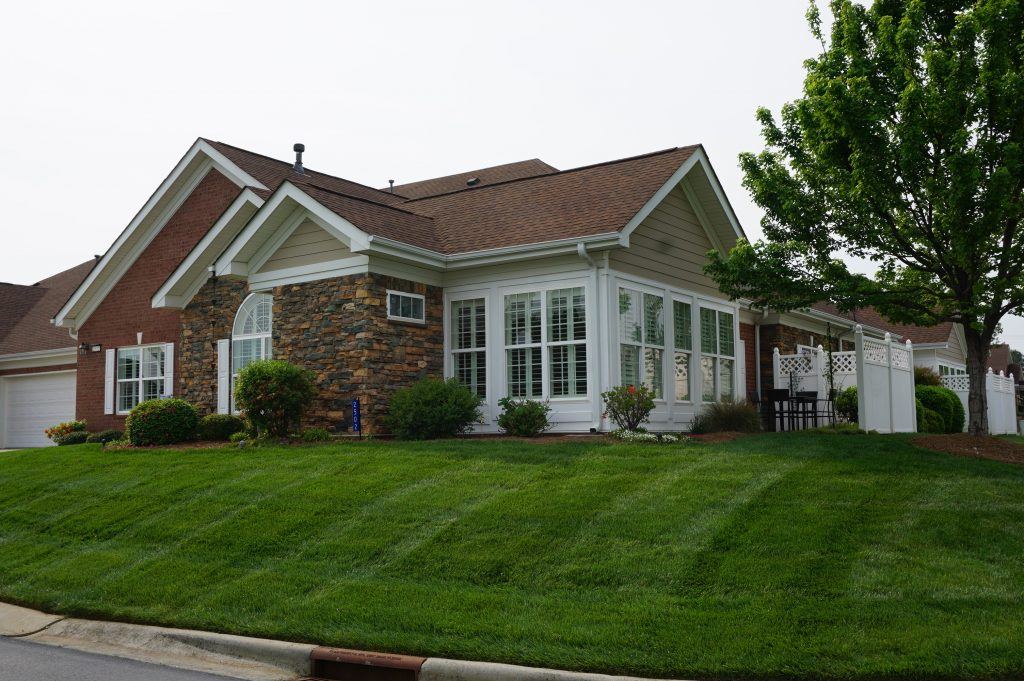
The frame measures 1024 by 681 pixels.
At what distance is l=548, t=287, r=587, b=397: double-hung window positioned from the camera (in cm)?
1520

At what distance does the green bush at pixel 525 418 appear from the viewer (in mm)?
14804

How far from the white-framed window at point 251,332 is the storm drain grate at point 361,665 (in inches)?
443

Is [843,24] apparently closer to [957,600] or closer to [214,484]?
[957,600]

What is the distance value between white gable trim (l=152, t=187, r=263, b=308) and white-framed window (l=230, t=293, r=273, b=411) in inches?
48.7

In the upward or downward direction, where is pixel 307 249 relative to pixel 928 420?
upward

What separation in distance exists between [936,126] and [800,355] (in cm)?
1043

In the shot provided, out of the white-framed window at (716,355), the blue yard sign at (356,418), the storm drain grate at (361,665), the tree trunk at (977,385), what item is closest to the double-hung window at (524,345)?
the blue yard sign at (356,418)

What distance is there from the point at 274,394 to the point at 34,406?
16.0 m

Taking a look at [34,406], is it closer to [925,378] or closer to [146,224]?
[146,224]

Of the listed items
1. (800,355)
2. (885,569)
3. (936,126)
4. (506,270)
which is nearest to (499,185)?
(506,270)

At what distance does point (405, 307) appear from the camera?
1595cm

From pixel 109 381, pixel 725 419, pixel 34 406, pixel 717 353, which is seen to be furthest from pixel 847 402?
pixel 34 406

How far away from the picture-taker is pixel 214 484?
38.7 feet

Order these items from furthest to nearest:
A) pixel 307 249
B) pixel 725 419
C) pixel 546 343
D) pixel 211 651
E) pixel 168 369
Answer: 1. pixel 168 369
2. pixel 725 419
3. pixel 307 249
4. pixel 546 343
5. pixel 211 651
